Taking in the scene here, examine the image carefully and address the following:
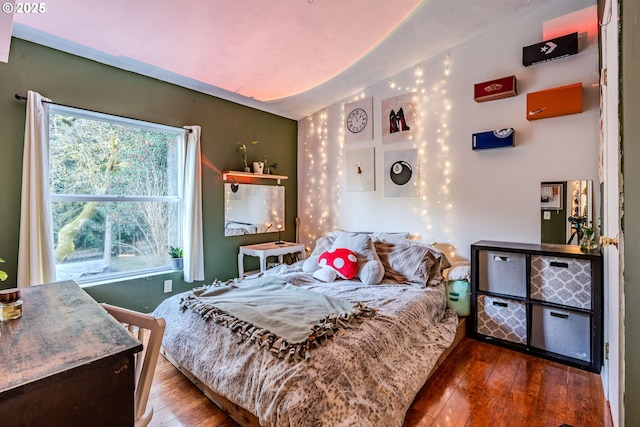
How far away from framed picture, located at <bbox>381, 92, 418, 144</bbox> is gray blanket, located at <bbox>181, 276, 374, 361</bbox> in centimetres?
210

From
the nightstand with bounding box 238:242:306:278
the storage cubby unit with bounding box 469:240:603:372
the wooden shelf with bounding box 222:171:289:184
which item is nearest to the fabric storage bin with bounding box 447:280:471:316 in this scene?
the storage cubby unit with bounding box 469:240:603:372

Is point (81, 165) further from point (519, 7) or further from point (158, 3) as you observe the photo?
point (519, 7)

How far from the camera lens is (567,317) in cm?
229

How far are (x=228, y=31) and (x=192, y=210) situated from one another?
5.54 feet

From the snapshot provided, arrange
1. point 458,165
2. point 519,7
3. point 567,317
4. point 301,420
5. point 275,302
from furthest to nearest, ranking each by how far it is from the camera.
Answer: point 458,165 → point 519,7 → point 567,317 → point 275,302 → point 301,420

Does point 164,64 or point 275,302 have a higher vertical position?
point 164,64

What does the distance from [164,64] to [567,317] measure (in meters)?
3.85

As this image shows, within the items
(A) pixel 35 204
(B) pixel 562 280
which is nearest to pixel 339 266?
(B) pixel 562 280

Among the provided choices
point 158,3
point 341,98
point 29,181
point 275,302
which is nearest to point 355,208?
point 341,98

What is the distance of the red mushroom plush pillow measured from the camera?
2.75m

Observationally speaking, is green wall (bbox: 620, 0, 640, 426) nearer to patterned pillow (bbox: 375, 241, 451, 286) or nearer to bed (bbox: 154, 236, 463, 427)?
bed (bbox: 154, 236, 463, 427)

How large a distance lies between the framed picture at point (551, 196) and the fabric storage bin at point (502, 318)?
2.81 feet

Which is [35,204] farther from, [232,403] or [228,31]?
[232,403]

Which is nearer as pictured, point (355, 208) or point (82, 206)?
point (82, 206)
